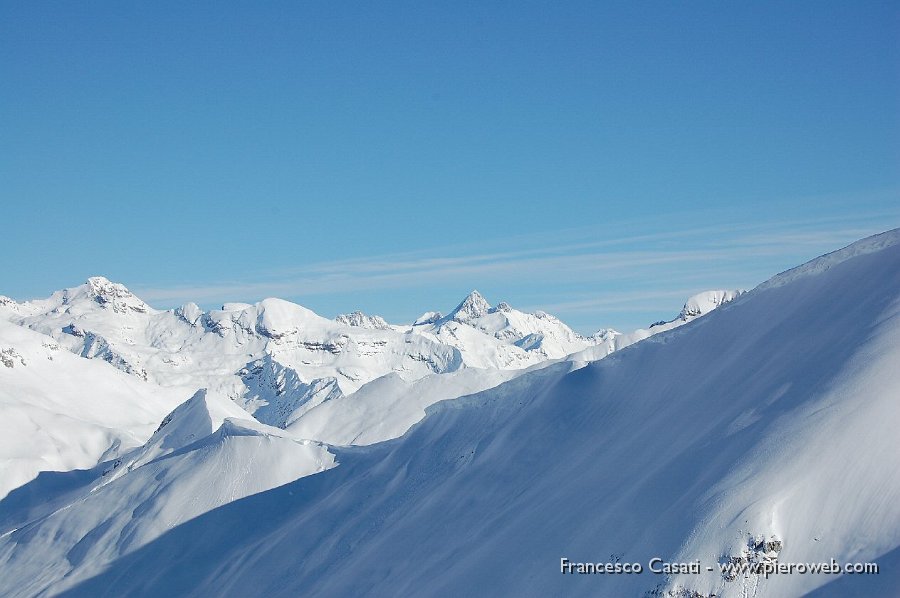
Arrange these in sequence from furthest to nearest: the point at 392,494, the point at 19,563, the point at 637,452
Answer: the point at 19,563 → the point at 392,494 → the point at 637,452

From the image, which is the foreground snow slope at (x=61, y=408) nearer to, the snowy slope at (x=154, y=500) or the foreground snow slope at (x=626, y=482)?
the snowy slope at (x=154, y=500)

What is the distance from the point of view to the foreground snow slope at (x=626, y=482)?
27.6 metres

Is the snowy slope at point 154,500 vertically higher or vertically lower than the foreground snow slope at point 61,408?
lower

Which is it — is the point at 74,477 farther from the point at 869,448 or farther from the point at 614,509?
the point at 869,448

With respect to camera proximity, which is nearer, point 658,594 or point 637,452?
point 658,594

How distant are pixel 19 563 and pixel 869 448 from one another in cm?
6331

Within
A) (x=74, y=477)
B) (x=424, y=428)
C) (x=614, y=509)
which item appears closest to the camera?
(x=614, y=509)

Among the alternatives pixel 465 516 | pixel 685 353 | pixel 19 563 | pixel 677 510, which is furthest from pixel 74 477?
pixel 677 510

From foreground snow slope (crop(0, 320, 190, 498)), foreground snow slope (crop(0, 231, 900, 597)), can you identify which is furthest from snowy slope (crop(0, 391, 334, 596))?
foreground snow slope (crop(0, 320, 190, 498))

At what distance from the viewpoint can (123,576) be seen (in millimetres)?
59594

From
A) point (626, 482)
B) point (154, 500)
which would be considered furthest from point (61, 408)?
point (626, 482)

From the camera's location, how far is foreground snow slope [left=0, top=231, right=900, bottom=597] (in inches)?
1088

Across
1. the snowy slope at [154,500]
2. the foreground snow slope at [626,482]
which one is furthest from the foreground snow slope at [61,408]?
the foreground snow slope at [626,482]

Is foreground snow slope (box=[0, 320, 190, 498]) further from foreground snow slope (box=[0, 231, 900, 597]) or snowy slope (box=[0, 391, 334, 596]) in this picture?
foreground snow slope (box=[0, 231, 900, 597])
